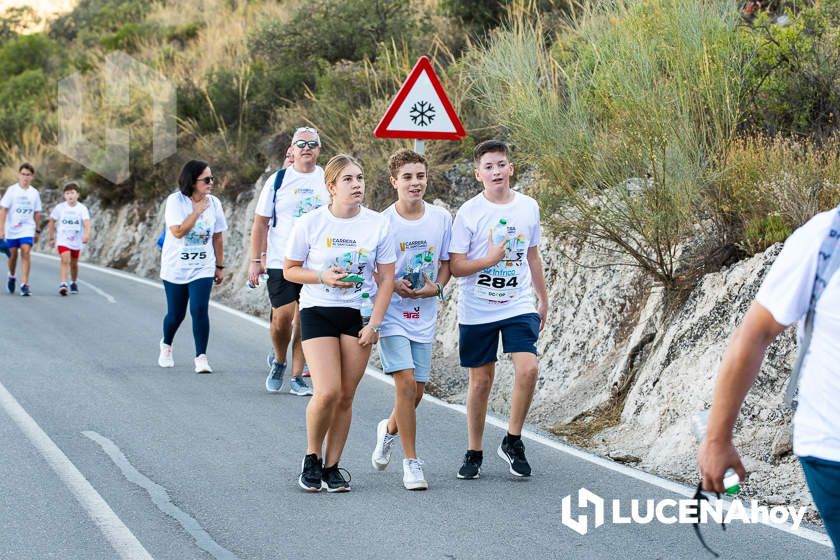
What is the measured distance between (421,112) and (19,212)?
9510 millimetres

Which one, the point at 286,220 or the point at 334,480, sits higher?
the point at 286,220

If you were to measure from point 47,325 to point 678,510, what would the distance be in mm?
9412

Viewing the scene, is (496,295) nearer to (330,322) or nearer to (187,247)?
(330,322)

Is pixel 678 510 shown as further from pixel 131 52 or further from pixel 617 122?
pixel 131 52

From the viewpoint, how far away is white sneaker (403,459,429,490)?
22.5 ft

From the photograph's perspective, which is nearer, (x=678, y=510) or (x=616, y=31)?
(x=678, y=510)

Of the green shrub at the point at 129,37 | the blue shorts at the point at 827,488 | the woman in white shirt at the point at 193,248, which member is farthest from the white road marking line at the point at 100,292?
the green shrub at the point at 129,37

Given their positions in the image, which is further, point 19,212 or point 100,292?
point 19,212

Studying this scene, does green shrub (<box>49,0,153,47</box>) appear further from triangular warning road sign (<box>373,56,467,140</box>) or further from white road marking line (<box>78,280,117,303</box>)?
triangular warning road sign (<box>373,56,467,140</box>)

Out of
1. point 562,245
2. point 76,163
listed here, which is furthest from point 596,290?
point 76,163

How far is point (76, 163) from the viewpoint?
2864 cm

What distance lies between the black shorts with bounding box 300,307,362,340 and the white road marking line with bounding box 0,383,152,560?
1.45 m

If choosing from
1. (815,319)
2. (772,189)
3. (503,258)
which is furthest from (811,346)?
(772,189)

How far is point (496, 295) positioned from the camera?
727 centimetres
